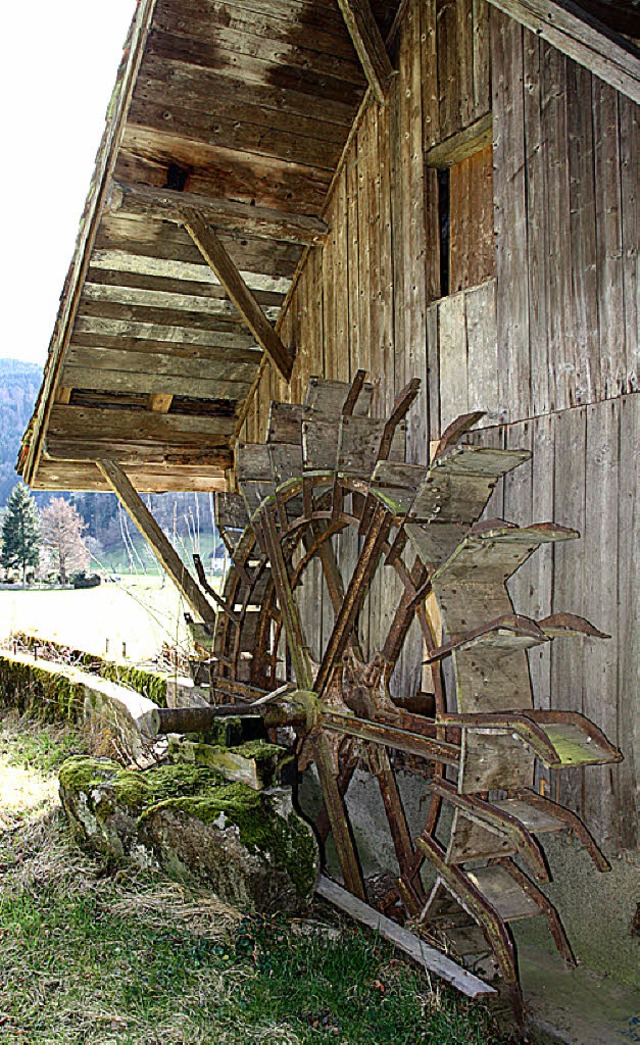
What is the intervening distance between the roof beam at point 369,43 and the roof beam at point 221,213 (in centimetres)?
104

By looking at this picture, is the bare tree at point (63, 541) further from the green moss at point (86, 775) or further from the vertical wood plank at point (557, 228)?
the vertical wood plank at point (557, 228)

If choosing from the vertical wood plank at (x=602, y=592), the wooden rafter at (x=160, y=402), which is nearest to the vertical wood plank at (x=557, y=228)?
the vertical wood plank at (x=602, y=592)

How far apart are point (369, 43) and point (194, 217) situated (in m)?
1.58

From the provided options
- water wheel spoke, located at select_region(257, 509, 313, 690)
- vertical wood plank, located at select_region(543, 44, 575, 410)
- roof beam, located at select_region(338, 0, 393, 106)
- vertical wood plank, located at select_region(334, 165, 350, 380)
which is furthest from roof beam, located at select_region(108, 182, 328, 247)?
vertical wood plank, located at select_region(543, 44, 575, 410)

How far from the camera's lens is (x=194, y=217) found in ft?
19.3

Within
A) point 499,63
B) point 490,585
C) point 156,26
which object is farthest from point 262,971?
point 156,26

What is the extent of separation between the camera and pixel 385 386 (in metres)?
5.52

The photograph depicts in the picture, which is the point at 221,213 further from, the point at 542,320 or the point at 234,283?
the point at 542,320

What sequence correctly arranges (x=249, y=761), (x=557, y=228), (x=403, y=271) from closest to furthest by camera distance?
(x=557, y=228) → (x=249, y=761) → (x=403, y=271)

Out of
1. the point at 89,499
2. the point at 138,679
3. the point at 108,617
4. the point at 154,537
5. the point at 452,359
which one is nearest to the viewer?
the point at 452,359

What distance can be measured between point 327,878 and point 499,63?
14.7 feet

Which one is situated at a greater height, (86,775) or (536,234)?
(536,234)

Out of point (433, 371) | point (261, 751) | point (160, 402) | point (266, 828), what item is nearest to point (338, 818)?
point (261, 751)

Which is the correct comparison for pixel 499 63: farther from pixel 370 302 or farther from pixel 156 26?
pixel 156 26
